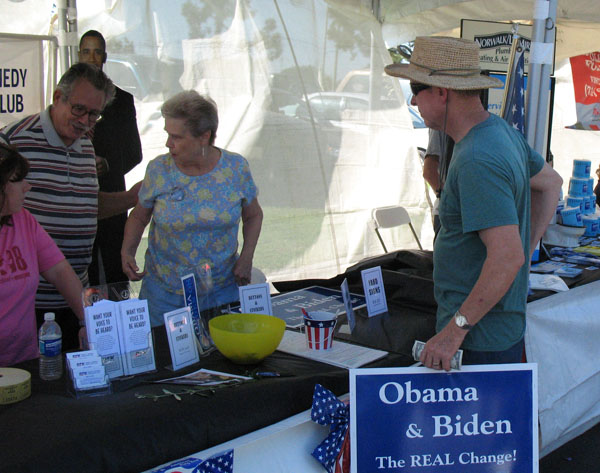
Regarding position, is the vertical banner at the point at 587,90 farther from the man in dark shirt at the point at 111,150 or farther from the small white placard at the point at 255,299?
the small white placard at the point at 255,299

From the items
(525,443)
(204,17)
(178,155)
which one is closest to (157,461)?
(525,443)

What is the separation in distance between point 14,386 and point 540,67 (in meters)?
2.50

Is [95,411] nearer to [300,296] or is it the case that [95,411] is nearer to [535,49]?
[300,296]

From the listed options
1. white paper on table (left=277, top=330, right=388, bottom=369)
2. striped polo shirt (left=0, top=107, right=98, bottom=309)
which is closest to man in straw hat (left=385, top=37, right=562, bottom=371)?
white paper on table (left=277, top=330, right=388, bottom=369)

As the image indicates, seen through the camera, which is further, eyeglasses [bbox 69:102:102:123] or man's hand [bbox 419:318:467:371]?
eyeglasses [bbox 69:102:102:123]

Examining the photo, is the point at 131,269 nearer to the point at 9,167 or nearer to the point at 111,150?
the point at 9,167

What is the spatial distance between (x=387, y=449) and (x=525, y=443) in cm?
38

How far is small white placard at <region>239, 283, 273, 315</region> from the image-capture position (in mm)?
1951

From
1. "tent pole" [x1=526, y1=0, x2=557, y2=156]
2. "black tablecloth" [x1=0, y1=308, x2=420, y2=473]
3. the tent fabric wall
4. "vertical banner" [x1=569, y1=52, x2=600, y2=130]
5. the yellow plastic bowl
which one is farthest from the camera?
"vertical banner" [x1=569, y1=52, x2=600, y2=130]

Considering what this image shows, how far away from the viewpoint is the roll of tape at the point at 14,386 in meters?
1.38

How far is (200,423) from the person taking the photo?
1385 mm

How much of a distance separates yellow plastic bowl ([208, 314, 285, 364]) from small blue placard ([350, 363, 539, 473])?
0.27m

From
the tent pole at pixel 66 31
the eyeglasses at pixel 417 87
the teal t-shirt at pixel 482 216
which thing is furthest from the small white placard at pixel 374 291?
the tent pole at pixel 66 31

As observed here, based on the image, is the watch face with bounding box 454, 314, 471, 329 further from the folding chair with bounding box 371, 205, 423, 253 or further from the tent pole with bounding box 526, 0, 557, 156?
the folding chair with bounding box 371, 205, 423, 253
